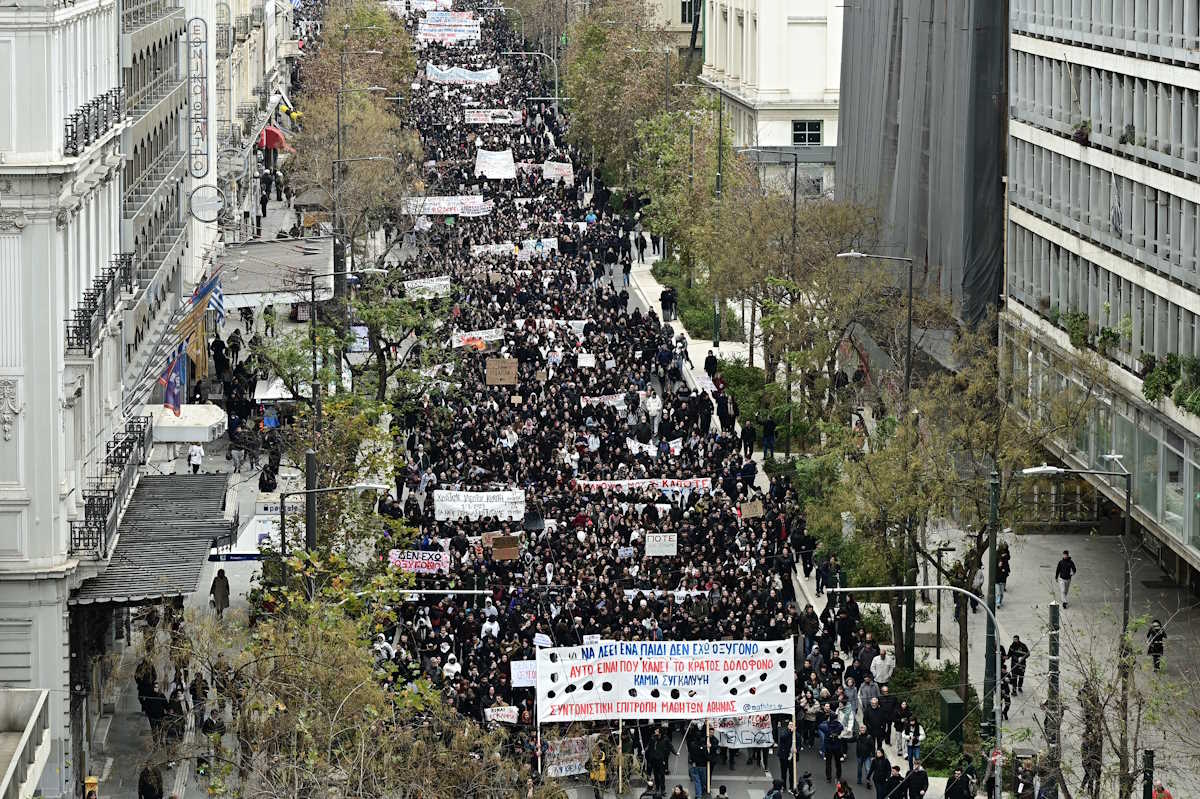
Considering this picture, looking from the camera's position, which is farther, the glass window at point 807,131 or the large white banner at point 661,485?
the glass window at point 807,131

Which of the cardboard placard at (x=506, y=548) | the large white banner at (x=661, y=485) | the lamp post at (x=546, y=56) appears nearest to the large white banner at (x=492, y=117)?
the lamp post at (x=546, y=56)

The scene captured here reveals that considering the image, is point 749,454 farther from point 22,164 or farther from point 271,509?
point 22,164

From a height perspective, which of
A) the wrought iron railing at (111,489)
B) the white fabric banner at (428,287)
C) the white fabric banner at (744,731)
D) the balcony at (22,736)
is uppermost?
the white fabric banner at (428,287)

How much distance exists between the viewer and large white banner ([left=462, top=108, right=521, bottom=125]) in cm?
13425

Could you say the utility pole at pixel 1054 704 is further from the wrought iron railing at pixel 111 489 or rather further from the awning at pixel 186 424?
the awning at pixel 186 424

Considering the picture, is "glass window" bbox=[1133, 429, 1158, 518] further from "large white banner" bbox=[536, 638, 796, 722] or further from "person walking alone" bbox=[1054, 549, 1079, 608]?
"large white banner" bbox=[536, 638, 796, 722]

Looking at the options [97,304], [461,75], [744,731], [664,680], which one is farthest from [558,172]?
[664,680]

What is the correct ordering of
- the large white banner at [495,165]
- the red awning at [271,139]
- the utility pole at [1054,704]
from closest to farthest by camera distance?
the utility pole at [1054,704]
the red awning at [271,139]
the large white banner at [495,165]

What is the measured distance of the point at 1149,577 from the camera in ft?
172

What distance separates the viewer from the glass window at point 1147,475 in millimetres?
49750

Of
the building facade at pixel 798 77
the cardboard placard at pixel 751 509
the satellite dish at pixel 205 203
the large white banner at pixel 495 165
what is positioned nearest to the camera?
the cardboard placard at pixel 751 509

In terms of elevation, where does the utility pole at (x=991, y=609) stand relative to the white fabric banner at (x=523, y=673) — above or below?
above

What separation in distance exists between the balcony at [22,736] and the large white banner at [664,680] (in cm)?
1269

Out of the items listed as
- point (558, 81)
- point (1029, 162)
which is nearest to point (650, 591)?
point (1029, 162)
